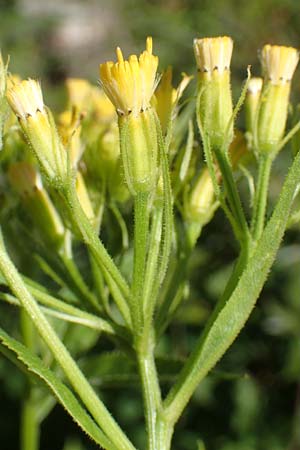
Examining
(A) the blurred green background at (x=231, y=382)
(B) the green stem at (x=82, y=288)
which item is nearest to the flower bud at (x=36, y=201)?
(B) the green stem at (x=82, y=288)

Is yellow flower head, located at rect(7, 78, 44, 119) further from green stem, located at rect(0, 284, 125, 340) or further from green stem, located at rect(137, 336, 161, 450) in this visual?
green stem, located at rect(137, 336, 161, 450)

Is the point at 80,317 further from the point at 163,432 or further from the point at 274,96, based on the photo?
the point at 274,96

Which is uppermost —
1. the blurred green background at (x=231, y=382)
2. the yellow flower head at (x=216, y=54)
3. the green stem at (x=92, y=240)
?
the yellow flower head at (x=216, y=54)

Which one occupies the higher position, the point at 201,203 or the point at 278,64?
the point at 278,64

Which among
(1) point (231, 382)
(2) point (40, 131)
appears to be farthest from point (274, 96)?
(1) point (231, 382)

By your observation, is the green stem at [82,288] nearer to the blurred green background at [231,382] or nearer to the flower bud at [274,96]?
the flower bud at [274,96]

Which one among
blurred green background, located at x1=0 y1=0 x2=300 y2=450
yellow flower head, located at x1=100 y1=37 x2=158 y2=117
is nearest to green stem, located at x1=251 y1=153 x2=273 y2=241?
yellow flower head, located at x1=100 y1=37 x2=158 y2=117

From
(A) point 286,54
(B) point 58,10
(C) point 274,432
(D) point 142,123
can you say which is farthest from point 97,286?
(B) point 58,10

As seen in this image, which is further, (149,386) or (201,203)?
(201,203)
